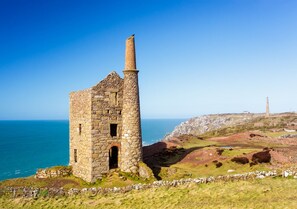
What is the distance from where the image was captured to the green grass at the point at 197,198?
1939cm

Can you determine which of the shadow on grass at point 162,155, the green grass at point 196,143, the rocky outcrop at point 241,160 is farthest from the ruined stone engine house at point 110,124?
the green grass at point 196,143

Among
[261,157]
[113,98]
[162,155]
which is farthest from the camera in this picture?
[162,155]

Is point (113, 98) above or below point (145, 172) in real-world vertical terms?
above

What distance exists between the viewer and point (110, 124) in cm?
3209

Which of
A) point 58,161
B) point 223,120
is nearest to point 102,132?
point 58,161

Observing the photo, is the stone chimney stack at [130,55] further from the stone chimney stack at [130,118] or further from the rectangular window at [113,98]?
the rectangular window at [113,98]

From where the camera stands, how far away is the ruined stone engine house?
101 feet

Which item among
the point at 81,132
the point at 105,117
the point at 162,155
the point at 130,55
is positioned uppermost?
the point at 130,55

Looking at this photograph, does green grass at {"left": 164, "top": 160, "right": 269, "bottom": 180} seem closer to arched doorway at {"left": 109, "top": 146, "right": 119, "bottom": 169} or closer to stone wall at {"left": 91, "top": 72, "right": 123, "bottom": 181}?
arched doorway at {"left": 109, "top": 146, "right": 119, "bottom": 169}

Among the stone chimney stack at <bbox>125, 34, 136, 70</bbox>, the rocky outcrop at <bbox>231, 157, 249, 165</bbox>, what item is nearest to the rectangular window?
the stone chimney stack at <bbox>125, 34, 136, 70</bbox>

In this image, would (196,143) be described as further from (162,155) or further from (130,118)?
(130,118)

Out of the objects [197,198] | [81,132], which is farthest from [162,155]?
[197,198]

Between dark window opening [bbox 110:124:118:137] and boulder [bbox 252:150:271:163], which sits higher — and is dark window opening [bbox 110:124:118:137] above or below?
above

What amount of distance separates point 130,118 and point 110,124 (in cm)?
224
